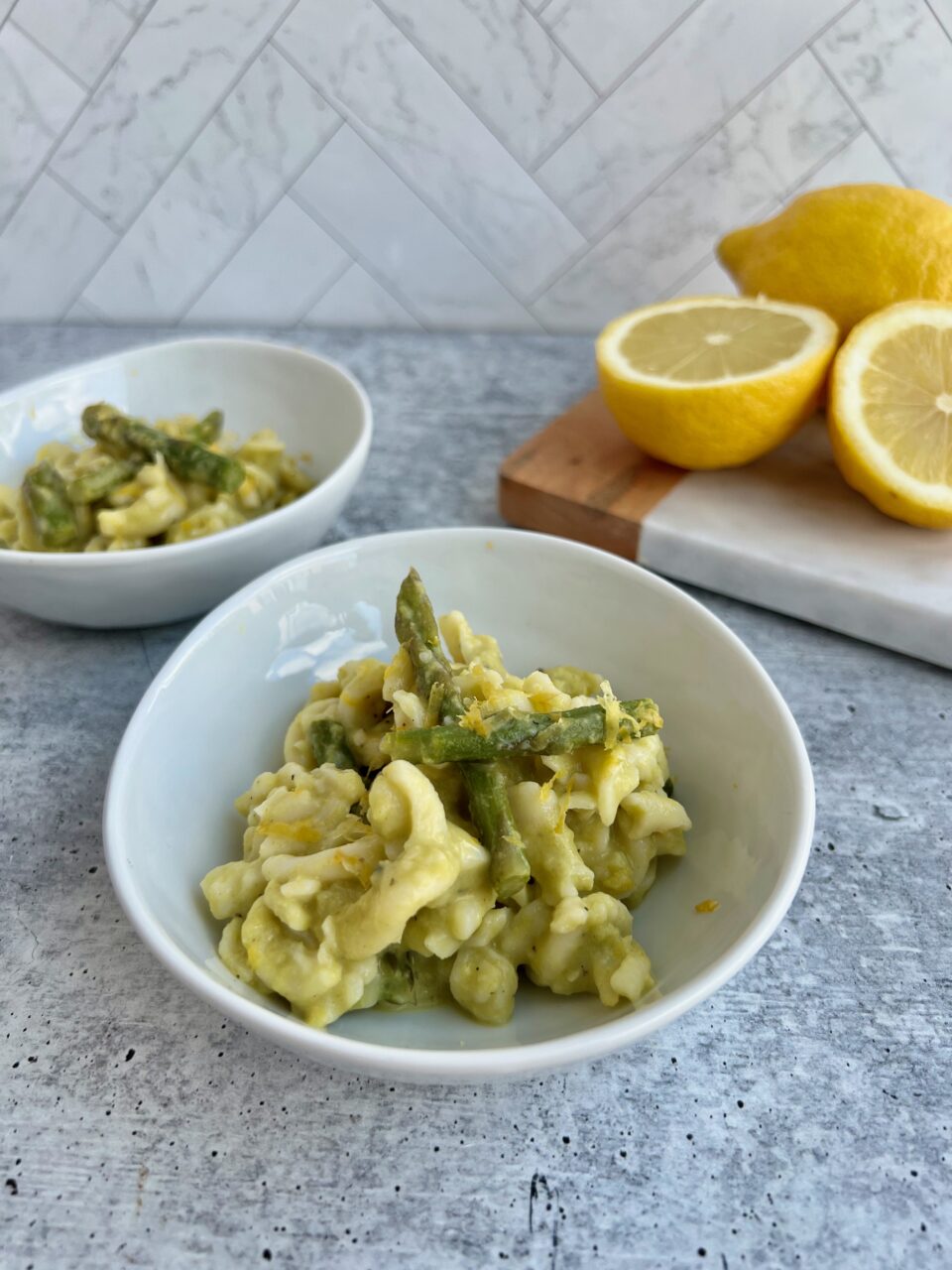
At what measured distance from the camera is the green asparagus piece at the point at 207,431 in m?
1.65

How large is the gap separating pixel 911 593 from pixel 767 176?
4.07 ft

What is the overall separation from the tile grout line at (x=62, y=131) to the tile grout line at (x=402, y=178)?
1.15 feet

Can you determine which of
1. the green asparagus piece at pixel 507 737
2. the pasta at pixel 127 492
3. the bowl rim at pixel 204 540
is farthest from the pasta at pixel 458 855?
the pasta at pixel 127 492

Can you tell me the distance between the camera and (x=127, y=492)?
1516mm

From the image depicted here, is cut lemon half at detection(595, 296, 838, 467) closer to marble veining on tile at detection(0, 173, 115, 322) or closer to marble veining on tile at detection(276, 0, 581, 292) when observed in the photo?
marble veining on tile at detection(276, 0, 581, 292)

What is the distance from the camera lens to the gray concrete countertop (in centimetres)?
87

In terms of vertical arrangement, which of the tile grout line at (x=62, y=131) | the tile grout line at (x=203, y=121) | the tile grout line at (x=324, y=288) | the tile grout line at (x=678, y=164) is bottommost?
the tile grout line at (x=678, y=164)

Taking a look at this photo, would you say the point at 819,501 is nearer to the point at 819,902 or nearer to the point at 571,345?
the point at 819,902

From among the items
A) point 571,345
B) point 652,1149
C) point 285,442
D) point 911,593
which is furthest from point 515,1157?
point 571,345

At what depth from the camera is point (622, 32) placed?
211 cm

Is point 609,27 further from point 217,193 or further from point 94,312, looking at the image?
point 94,312

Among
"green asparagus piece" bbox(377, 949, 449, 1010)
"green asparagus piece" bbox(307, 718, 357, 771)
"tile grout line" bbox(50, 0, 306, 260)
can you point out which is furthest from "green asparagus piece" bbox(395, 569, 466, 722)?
"tile grout line" bbox(50, 0, 306, 260)

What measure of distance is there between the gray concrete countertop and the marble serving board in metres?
0.29

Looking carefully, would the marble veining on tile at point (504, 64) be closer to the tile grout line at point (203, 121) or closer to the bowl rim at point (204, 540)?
the tile grout line at point (203, 121)
